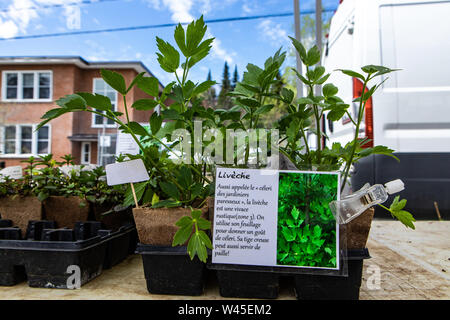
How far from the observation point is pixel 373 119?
2330 mm

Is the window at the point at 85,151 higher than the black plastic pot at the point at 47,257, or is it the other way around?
the window at the point at 85,151

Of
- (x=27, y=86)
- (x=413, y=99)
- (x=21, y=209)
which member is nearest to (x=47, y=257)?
(x=21, y=209)

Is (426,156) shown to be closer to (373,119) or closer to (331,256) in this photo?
(373,119)

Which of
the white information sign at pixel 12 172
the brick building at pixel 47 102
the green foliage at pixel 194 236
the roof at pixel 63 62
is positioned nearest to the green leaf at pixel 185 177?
the green foliage at pixel 194 236

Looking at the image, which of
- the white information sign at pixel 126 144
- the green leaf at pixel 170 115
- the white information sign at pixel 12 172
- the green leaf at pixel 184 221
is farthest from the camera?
the white information sign at pixel 126 144

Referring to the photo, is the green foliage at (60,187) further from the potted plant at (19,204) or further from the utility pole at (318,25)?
the utility pole at (318,25)

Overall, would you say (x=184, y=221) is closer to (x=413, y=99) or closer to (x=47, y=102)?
(x=413, y=99)

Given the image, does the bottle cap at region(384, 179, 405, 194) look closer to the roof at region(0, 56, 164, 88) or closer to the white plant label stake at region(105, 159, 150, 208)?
the white plant label stake at region(105, 159, 150, 208)

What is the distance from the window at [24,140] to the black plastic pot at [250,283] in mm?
13732

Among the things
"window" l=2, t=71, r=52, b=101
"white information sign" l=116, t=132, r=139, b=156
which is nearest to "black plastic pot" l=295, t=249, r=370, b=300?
"white information sign" l=116, t=132, r=139, b=156

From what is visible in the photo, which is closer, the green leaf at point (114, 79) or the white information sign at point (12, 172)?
the green leaf at point (114, 79)

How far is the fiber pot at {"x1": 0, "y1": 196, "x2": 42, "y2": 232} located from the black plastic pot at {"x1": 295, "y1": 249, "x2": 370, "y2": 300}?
95 centimetres

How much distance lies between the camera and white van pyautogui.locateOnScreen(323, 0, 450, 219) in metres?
2.24

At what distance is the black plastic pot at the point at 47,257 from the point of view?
84 cm
